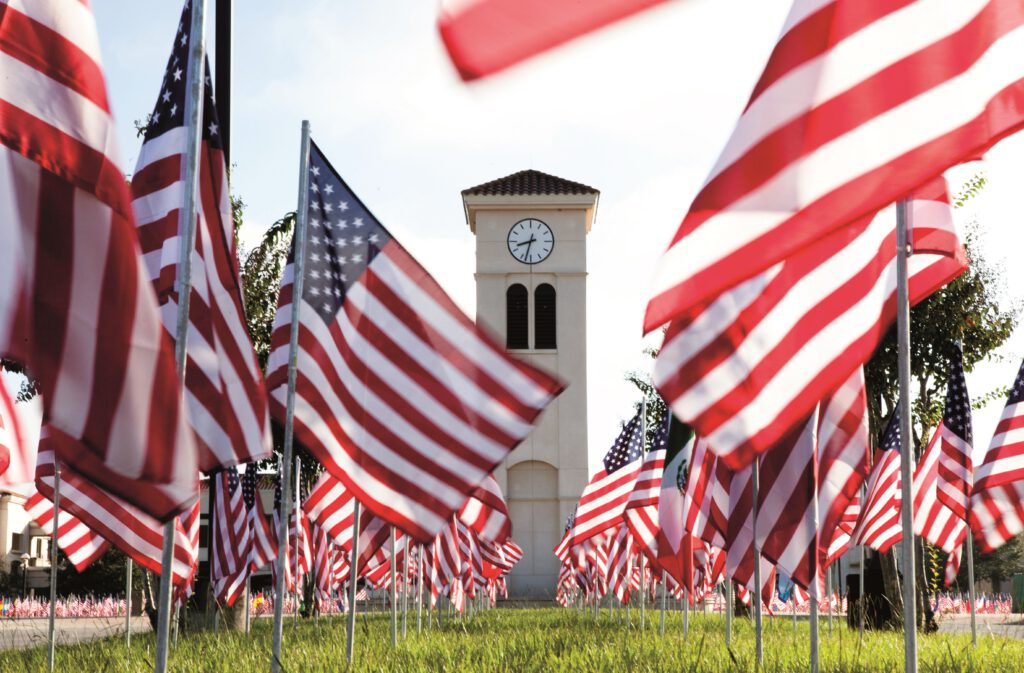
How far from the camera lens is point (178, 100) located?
27.6ft

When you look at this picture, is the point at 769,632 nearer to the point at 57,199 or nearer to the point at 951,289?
the point at 951,289

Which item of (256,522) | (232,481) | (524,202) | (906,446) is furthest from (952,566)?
(524,202)

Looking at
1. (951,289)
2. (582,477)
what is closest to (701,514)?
(951,289)

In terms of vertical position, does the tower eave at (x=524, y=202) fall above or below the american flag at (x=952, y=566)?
above

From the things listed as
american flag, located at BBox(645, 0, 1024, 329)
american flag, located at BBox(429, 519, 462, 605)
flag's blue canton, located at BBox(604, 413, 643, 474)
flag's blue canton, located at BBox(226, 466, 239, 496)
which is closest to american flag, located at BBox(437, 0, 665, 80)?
american flag, located at BBox(645, 0, 1024, 329)

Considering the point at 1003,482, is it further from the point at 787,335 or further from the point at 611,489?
the point at 787,335

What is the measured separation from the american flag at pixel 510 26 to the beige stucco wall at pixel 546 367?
5129 cm

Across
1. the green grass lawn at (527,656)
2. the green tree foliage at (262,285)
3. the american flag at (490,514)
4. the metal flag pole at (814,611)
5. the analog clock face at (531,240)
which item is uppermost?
the analog clock face at (531,240)

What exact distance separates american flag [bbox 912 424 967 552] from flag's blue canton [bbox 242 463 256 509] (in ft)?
35.3

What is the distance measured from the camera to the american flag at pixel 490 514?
13893mm

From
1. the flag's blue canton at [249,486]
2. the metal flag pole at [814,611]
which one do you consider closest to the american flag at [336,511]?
the flag's blue canton at [249,486]

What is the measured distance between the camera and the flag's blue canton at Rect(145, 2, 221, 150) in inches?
333

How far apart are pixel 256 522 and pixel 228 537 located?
4396mm

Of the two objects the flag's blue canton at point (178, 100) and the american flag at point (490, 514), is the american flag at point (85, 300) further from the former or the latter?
the american flag at point (490, 514)
